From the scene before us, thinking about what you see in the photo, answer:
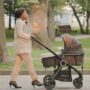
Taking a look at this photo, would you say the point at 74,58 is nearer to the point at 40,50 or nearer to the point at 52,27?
the point at 40,50

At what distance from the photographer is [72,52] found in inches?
441

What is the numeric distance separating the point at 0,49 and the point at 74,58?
214 inches

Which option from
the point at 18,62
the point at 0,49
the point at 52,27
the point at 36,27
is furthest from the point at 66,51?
the point at 52,27

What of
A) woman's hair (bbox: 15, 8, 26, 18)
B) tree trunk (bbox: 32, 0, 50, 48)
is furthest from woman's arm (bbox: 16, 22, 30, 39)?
tree trunk (bbox: 32, 0, 50, 48)

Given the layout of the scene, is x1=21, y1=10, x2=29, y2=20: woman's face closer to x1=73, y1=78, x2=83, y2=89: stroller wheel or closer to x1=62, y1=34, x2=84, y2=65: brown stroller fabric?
x1=62, y1=34, x2=84, y2=65: brown stroller fabric

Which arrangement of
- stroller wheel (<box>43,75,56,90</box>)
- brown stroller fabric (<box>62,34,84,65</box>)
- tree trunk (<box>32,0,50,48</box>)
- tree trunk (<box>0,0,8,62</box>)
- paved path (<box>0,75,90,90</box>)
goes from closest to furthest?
stroller wheel (<box>43,75,56,90</box>) → brown stroller fabric (<box>62,34,84,65</box>) → paved path (<box>0,75,90,90</box>) → tree trunk (<box>0,0,8,62</box>) → tree trunk (<box>32,0,50,48</box>)

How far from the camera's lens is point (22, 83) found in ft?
40.8

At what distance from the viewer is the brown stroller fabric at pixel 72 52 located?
11133mm

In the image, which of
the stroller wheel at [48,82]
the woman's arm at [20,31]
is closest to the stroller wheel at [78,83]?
the stroller wheel at [48,82]

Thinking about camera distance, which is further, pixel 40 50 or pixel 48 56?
pixel 40 50

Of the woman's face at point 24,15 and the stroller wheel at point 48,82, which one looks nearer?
the stroller wheel at point 48,82

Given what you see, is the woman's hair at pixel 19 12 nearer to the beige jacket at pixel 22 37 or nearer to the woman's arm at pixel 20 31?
the beige jacket at pixel 22 37

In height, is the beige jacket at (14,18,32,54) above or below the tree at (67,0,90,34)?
above

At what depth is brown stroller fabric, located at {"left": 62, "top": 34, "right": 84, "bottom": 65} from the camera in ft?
36.5
